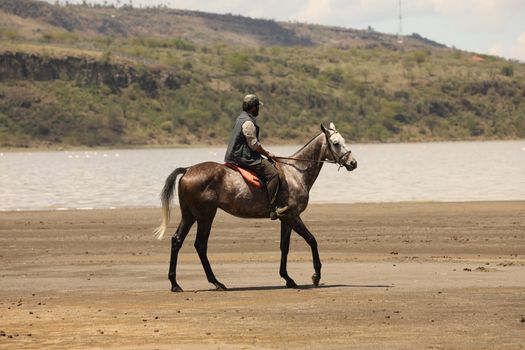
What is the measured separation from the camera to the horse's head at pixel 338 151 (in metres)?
16.3

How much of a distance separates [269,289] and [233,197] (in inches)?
49.0

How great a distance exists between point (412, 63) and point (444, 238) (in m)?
160

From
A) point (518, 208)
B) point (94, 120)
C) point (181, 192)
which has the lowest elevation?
point (94, 120)

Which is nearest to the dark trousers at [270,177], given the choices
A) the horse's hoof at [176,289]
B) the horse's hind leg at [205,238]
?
the horse's hind leg at [205,238]

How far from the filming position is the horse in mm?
15859

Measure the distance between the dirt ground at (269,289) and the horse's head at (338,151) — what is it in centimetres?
153

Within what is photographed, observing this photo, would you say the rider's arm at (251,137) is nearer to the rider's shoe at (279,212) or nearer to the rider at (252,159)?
the rider at (252,159)

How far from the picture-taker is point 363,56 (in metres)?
191

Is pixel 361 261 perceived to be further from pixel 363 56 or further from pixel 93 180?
pixel 363 56

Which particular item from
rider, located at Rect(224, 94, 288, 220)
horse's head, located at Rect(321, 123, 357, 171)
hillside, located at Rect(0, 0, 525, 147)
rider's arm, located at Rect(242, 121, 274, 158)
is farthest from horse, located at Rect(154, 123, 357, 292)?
hillside, located at Rect(0, 0, 525, 147)

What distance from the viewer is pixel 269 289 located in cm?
1574

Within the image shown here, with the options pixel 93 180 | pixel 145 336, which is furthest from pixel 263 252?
pixel 93 180

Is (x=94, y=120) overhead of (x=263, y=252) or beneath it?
beneath

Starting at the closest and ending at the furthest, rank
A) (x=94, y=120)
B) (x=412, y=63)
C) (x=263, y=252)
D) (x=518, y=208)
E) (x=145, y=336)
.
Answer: (x=145, y=336) < (x=263, y=252) < (x=518, y=208) < (x=94, y=120) < (x=412, y=63)
